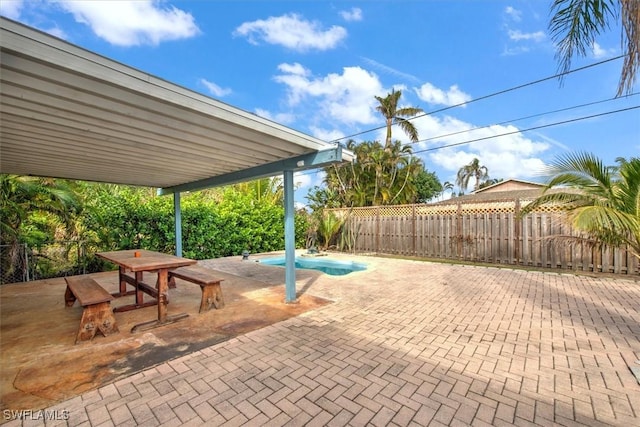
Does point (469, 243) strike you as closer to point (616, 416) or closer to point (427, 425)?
point (616, 416)

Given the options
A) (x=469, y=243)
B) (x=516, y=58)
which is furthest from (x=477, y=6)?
(x=469, y=243)

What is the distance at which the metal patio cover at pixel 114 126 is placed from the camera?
211 centimetres

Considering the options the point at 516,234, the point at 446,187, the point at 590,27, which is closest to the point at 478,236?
the point at 516,234

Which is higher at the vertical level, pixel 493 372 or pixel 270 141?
pixel 270 141

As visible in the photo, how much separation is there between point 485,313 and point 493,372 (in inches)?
71.3

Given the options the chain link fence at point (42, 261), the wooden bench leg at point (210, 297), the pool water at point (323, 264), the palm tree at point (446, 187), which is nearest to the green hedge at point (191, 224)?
the chain link fence at point (42, 261)

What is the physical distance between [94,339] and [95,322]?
19 centimetres

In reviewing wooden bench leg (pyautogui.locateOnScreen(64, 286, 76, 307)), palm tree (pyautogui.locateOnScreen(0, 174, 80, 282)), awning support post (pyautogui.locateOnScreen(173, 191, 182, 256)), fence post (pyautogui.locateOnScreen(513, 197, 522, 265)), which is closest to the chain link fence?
palm tree (pyautogui.locateOnScreen(0, 174, 80, 282))

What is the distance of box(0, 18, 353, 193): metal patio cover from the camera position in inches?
83.0

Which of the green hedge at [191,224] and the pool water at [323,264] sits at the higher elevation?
the green hedge at [191,224]

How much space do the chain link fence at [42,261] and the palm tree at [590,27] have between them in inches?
402

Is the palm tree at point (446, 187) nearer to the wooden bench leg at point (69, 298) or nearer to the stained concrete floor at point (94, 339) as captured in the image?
the stained concrete floor at point (94, 339)

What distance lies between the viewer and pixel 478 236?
8.88 m

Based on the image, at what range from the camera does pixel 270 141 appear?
12.7 ft
